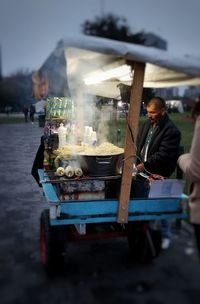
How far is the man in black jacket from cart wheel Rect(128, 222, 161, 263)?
0.59 ft

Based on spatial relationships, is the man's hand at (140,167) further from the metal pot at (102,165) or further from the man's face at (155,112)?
the man's face at (155,112)

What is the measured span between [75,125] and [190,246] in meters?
2.35

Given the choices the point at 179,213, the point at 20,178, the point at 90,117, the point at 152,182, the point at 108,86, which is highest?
the point at 108,86

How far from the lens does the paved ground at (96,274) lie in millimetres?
3477

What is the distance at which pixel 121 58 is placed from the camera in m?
3.14

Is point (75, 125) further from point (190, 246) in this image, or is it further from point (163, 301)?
point (163, 301)

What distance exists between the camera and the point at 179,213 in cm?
380

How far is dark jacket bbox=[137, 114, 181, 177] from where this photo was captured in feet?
14.0

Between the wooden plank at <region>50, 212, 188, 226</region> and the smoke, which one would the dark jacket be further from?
the smoke

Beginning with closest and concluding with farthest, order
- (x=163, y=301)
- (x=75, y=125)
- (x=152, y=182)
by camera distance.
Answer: (x=163, y=301)
(x=152, y=182)
(x=75, y=125)

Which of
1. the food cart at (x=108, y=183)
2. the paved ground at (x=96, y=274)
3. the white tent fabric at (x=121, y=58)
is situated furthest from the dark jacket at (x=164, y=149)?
the paved ground at (x=96, y=274)

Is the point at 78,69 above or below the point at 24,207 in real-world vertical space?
above

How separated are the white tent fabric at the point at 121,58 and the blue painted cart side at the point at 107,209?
1219 millimetres

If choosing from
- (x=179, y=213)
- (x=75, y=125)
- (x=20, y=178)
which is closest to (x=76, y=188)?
(x=179, y=213)
